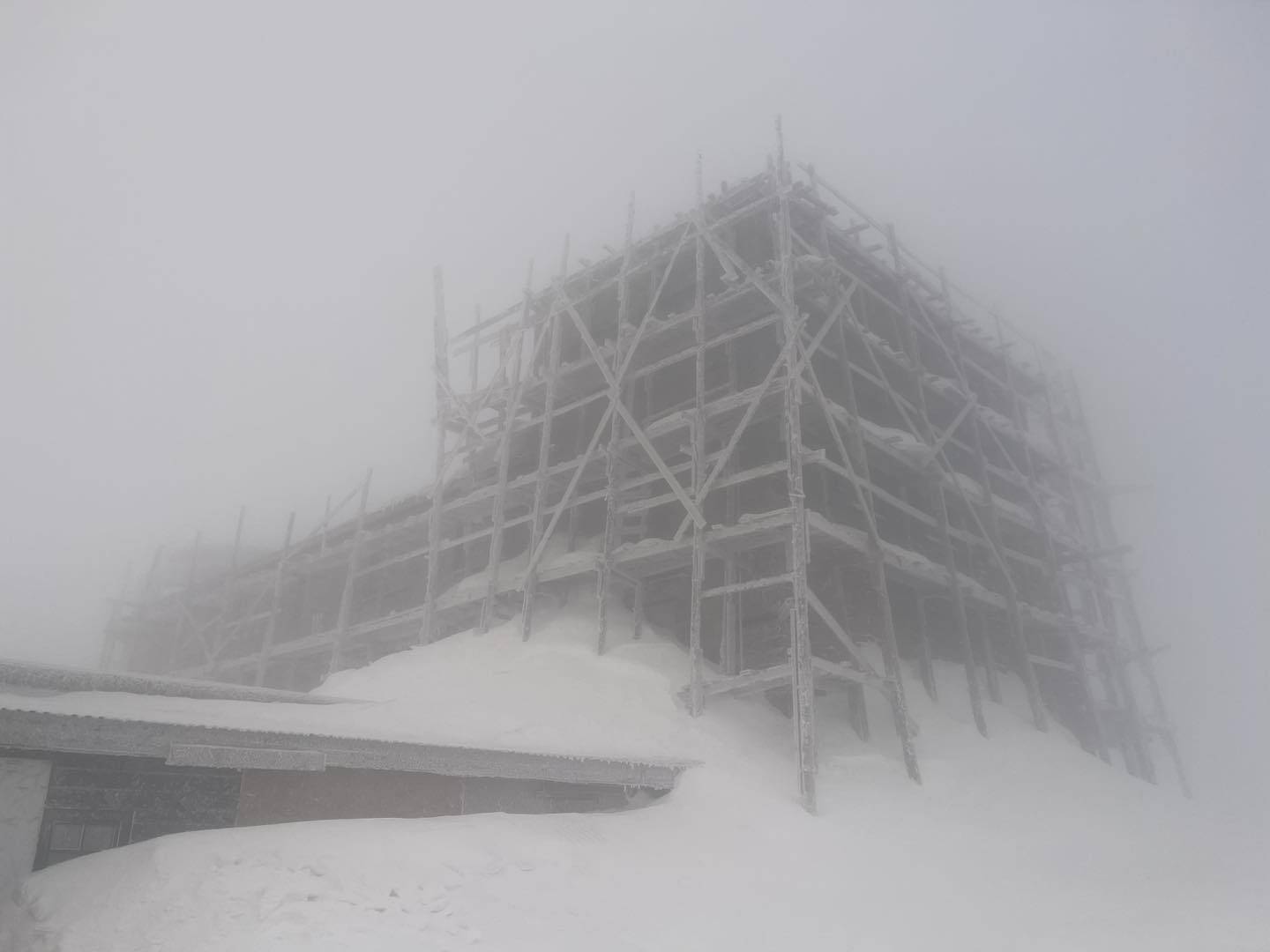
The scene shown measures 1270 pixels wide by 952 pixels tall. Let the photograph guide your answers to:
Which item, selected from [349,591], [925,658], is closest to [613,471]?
[925,658]

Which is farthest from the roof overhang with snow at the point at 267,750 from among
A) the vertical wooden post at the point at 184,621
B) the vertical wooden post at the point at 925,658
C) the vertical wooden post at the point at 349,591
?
the vertical wooden post at the point at 184,621

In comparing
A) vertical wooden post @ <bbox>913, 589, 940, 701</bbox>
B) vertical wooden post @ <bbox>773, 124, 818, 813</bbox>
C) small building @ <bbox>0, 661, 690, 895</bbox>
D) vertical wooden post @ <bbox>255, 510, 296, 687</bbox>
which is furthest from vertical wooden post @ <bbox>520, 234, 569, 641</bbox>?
vertical wooden post @ <bbox>255, 510, 296, 687</bbox>

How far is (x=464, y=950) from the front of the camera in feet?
20.5

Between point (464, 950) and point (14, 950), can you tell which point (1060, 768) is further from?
point (14, 950)

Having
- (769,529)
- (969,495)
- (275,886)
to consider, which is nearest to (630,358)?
(769,529)

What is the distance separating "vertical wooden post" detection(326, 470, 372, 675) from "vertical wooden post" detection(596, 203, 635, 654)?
25.9ft

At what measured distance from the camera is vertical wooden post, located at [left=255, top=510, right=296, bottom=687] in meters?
23.7

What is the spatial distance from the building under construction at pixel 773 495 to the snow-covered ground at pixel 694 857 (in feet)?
2.61

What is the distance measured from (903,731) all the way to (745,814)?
13.0 ft

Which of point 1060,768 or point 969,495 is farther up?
point 969,495

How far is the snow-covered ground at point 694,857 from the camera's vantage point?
6168 millimetres

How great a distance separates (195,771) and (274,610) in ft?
59.4

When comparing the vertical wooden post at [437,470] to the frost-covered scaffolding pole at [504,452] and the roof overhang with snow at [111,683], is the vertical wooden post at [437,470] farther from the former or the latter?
the roof overhang with snow at [111,683]

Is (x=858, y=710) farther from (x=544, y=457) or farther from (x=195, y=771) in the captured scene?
(x=195, y=771)
